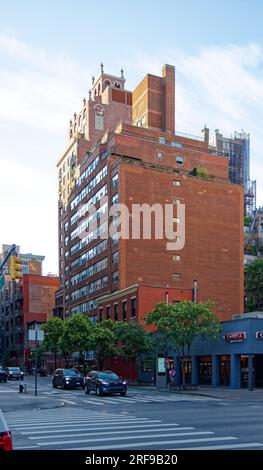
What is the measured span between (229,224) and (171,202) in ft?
34.5

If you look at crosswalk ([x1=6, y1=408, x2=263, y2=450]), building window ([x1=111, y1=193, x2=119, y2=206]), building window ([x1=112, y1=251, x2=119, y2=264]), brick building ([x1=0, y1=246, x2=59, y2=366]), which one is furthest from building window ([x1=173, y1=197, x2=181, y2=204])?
brick building ([x1=0, y1=246, x2=59, y2=366])

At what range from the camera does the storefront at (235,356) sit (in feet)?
147

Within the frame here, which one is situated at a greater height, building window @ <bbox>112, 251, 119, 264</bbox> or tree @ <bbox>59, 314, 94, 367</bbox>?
building window @ <bbox>112, 251, 119, 264</bbox>

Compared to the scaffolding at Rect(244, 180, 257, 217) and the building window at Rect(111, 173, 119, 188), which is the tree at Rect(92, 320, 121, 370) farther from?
the scaffolding at Rect(244, 180, 257, 217)

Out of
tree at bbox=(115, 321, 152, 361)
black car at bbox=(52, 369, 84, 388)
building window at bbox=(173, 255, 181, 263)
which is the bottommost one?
black car at bbox=(52, 369, 84, 388)

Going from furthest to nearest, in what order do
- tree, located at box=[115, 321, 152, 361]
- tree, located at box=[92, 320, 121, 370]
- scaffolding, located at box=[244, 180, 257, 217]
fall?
scaffolding, located at box=[244, 180, 257, 217]
tree, located at box=[92, 320, 121, 370]
tree, located at box=[115, 321, 152, 361]

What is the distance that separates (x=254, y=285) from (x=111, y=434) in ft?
249

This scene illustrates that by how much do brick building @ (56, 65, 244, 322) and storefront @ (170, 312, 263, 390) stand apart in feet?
39.8

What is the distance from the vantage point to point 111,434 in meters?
16.0

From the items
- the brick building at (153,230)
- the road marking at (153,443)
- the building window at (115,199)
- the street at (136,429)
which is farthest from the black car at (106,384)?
the building window at (115,199)

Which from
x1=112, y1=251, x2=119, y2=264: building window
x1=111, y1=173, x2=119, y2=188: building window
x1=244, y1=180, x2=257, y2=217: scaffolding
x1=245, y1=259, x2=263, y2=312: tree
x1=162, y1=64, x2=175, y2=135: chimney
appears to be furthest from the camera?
x1=244, y1=180, x2=257, y2=217: scaffolding

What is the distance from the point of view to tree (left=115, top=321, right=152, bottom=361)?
51906 millimetres

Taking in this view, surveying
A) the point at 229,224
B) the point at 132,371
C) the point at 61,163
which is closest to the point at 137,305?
the point at 132,371

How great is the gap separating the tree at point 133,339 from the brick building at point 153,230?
8.08 metres
